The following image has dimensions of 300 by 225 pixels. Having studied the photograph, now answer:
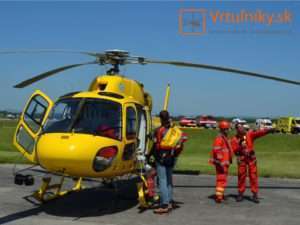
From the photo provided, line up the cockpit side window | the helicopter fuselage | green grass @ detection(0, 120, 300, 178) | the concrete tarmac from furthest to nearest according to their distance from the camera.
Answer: green grass @ detection(0, 120, 300, 178)
the cockpit side window
the concrete tarmac
the helicopter fuselage

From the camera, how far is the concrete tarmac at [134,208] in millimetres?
7621

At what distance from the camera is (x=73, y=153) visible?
7.13m

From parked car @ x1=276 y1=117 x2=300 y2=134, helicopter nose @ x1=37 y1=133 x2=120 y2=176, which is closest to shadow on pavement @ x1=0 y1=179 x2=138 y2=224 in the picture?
helicopter nose @ x1=37 y1=133 x2=120 y2=176

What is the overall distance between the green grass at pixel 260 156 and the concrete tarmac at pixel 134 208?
168 inches

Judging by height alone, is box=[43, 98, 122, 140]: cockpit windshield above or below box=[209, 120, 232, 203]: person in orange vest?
above

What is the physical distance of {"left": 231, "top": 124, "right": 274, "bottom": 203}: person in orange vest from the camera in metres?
9.58

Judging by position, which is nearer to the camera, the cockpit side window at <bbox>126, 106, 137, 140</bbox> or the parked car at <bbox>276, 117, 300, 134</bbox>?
the cockpit side window at <bbox>126, 106, 137, 140</bbox>

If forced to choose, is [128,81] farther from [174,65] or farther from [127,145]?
[127,145]

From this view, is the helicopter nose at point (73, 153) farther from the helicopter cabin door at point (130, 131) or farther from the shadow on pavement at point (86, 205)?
the shadow on pavement at point (86, 205)

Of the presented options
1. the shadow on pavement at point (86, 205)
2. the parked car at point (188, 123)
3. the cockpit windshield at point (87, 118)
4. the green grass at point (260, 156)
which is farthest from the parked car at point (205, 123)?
the cockpit windshield at point (87, 118)

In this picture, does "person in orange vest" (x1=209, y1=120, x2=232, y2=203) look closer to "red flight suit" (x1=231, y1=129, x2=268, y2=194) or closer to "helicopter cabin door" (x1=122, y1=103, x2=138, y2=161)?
"red flight suit" (x1=231, y1=129, x2=268, y2=194)

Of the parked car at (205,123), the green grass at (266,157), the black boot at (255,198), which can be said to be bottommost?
the parked car at (205,123)

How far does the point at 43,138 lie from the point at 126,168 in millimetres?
1684

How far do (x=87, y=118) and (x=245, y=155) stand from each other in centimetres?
364
